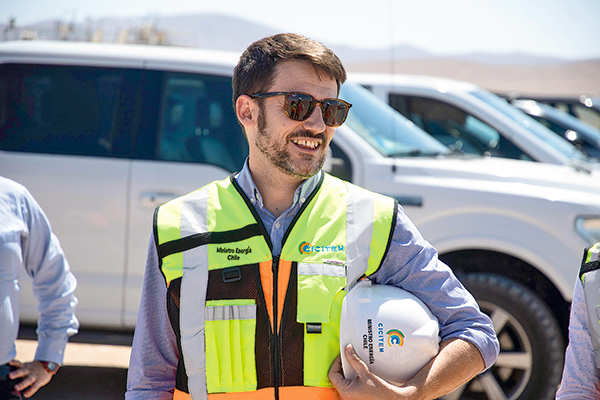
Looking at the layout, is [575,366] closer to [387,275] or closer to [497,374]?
[387,275]

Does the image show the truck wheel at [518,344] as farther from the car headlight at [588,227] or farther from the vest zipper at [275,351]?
the vest zipper at [275,351]

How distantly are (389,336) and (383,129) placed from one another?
9.66 feet

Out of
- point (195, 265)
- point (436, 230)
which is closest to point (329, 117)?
point (195, 265)

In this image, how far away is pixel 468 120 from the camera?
605 centimetres

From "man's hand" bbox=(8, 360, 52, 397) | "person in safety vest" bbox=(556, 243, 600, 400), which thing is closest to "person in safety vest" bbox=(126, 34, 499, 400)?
"person in safety vest" bbox=(556, 243, 600, 400)

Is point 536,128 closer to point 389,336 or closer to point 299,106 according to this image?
point 299,106

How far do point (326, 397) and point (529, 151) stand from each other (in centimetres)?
431

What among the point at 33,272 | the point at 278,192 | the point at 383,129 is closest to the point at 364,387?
the point at 278,192

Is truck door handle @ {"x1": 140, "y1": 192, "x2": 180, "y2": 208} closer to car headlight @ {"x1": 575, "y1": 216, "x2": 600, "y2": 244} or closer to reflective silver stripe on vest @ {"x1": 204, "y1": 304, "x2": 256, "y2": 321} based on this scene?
reflective silver stripe on vest @ {"x1": 204, "y1": 304, "x2": 256, "y2": 321}

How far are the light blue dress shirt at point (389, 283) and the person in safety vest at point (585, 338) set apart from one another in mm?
257

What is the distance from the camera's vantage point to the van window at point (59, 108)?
409 cm

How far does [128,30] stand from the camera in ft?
22.9

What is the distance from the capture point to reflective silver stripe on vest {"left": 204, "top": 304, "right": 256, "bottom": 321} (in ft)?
5.57

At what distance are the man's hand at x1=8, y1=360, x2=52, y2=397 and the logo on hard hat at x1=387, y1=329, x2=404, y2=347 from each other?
4.78 ft
